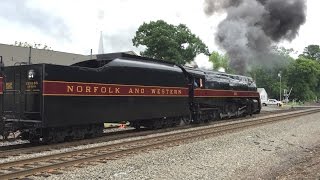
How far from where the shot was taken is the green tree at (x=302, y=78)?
4222 inches

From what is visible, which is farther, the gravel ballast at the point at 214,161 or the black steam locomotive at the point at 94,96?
the black steam locomotive at the point at 94,96

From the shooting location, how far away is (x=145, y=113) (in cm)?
1881

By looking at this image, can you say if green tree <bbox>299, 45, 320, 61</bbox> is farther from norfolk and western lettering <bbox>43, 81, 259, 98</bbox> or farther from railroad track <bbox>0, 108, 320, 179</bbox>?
railroad track <bbox>0, 108, 320, 179</bbox>

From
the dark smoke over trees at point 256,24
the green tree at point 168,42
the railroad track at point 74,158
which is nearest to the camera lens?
the railroad track at point 74,158

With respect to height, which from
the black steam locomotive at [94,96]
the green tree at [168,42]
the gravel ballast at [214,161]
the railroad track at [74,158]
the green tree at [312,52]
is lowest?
the gravel ballast at [214,161]

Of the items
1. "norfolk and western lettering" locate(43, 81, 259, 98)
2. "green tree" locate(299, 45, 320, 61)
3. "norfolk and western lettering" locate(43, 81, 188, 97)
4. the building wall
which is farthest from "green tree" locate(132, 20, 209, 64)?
"green tree" locate(299, 45, 320, 61)

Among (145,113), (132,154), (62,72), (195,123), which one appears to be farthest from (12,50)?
(132,154)

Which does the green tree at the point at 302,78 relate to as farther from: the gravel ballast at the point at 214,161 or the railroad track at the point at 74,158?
the railroad track at the point at 74,158

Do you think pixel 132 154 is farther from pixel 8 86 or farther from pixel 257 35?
pixel 257 35

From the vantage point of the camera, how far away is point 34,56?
3706cm

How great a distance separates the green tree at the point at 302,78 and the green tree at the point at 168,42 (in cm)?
4973

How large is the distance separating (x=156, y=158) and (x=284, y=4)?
81.3 feet

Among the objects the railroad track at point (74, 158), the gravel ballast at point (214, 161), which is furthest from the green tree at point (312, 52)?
the railroad track at point (74, 158)

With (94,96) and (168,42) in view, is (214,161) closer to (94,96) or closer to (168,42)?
(94,96)
